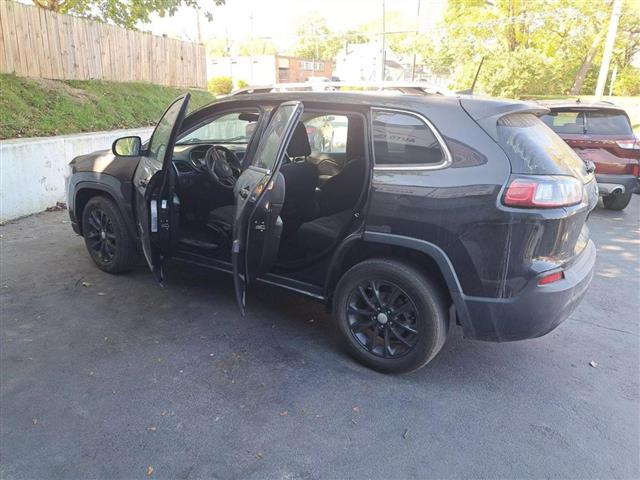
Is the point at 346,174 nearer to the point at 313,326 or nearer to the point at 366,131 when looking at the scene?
the point at 366,131

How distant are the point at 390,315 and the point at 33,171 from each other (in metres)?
6.03

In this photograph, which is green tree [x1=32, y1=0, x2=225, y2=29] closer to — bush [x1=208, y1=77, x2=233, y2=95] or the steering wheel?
the steering wheel

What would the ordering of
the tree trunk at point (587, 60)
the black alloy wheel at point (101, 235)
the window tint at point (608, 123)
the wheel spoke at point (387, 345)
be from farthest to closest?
the tree trunk at point (587, 60) → the window tint at point (608, 123) → the black alloy wheel at point (101, 235) → the wheel spoke at point (387, 345)

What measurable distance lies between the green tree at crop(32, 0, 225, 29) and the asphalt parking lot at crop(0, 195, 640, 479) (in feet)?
29.4

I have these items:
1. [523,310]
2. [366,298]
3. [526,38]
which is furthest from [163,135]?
[526,38]

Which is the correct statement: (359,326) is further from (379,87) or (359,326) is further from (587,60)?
(587,60)

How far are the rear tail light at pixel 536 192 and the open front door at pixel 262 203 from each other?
1.35 metres

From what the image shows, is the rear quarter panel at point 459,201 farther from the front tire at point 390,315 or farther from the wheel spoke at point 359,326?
the wheel spoke at point 359,326

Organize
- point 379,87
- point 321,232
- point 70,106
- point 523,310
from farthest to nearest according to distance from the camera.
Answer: point 70,106 → point 379,87 → point 321,232 → point 523,310

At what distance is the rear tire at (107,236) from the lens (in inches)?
170

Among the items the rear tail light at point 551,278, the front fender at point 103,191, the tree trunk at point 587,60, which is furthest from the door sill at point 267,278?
the tree trunk at point 587,60

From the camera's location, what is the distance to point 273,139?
3.12m

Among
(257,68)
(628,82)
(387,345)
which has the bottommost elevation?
(387,345)

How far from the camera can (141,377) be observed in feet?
9.86
